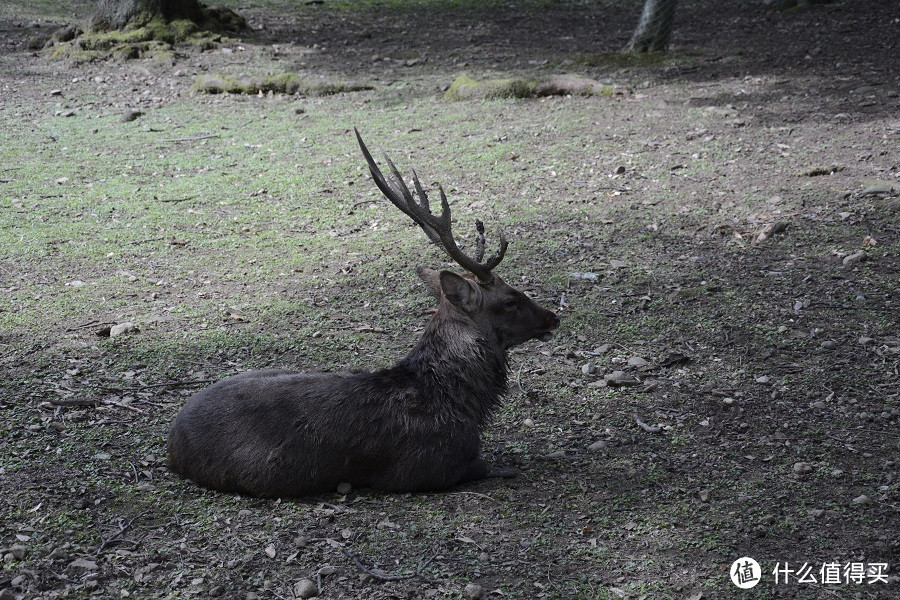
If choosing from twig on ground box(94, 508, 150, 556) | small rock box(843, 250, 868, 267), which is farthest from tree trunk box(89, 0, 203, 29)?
twig on ground box(94, 508, 150, 556)

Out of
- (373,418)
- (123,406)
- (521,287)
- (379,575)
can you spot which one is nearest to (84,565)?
(379,575)

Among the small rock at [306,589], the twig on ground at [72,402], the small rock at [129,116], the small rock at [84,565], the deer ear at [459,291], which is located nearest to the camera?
the small rock at [306,589]

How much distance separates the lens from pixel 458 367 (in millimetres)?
4918

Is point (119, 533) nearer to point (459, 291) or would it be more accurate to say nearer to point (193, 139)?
point (459, 291)

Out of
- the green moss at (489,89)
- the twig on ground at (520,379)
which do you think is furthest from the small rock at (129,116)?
the twig on ground at (520,379)

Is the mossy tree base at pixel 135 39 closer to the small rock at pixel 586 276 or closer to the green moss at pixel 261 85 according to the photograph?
the green moss at pixel 261 85

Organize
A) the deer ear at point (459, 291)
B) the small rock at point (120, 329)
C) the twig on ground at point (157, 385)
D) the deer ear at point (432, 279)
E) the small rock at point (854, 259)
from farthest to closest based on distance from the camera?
the small rock at point (854, 259) → the small rock at point (120, 329) → the twig on ground at point (157, 385) → the deer ear at point (432, 279) → the deer ear at point (459, 291)

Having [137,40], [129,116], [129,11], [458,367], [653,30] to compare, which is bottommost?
[458,367]

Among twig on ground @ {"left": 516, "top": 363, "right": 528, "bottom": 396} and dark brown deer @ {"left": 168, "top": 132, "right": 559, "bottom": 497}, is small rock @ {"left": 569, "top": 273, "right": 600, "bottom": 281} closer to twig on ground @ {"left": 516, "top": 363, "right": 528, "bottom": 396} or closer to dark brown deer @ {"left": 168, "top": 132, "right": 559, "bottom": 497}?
twig on ground @ {"left": 516, "top": 363, "right": 528, "bottom": 396}

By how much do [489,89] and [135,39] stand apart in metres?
6.49

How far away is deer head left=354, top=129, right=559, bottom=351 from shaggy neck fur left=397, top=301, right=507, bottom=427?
8 centimetres

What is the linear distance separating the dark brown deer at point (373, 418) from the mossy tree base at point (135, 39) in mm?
11218

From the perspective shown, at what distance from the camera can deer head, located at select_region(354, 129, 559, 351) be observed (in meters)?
4.85

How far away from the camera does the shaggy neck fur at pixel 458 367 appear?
4.85 meters
